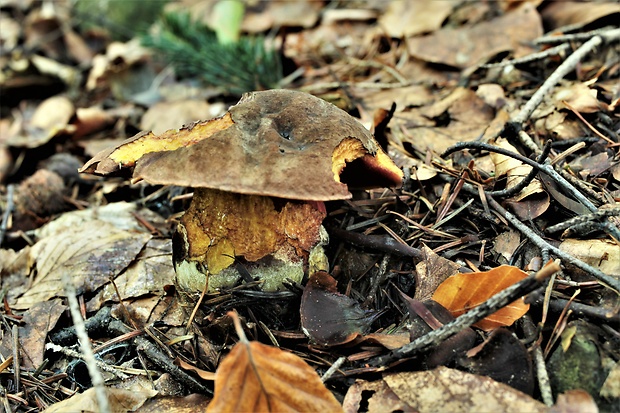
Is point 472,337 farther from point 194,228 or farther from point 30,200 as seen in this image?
point 30,200

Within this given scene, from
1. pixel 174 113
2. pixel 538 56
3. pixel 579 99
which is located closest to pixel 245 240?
pixel 579 99


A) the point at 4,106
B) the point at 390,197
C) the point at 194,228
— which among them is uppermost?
the point at 194,228

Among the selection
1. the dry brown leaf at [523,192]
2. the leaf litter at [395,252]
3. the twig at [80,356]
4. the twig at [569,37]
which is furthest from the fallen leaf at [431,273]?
the twig at [569,37]

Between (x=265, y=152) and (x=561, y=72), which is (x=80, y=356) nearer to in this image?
(x=265, y=152)

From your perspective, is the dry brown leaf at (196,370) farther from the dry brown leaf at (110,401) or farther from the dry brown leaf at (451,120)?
the dry brown leaf at (451,120)

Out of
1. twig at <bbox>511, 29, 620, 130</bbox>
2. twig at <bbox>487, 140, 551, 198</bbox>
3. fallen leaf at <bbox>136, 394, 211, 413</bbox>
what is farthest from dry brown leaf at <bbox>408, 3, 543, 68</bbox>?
fallen leaf at <bbox>136, 394, 211, 413</bbox>

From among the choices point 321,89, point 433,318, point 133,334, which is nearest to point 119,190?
point 133,334
